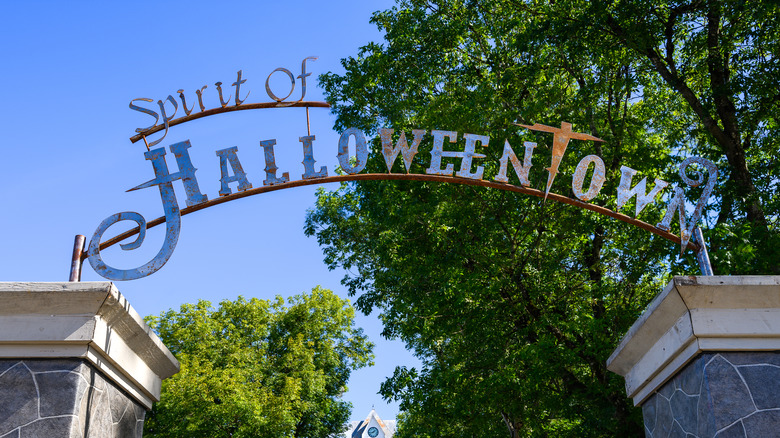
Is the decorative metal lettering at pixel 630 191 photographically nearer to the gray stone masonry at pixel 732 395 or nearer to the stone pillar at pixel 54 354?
the gray stone masonry at pixel 732 395

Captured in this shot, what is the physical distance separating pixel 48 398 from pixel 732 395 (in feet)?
13.9

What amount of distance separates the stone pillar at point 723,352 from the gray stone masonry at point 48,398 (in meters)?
3.80

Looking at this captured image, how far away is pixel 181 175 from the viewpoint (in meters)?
6.22

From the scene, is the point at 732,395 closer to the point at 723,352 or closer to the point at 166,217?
the point at 723,352

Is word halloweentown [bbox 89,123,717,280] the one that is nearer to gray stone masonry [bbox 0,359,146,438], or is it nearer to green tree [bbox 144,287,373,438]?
gray stone masonry [bbox 0,359,146,438]

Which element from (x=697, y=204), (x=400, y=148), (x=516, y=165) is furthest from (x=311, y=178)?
(x=697, y=204)

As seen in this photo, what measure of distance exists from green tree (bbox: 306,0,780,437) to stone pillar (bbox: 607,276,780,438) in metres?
6.09

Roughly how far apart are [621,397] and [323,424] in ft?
55.0

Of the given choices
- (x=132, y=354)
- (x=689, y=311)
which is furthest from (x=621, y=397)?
(x=132, y=354)

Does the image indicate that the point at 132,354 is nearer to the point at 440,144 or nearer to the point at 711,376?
the point at 440,144

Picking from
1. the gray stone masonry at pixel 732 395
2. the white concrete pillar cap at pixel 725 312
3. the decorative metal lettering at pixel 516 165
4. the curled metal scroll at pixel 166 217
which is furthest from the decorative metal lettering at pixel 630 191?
the curled metal scroll at pixel 166 217

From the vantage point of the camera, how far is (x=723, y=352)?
15.1 ft

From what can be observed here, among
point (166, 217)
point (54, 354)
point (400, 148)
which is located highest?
point (400, 148)

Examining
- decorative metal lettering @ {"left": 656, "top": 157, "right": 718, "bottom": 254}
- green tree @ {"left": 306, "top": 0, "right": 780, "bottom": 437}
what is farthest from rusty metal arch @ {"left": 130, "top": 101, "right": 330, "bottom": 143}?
green tree @ {"left": 306, "top": 0, "right": 780, "bottom": 437}
